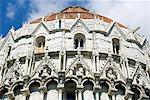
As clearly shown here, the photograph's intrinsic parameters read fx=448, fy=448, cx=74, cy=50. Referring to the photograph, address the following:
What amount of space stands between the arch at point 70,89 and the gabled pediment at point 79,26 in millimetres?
5764

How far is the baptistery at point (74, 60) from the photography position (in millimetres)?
32406

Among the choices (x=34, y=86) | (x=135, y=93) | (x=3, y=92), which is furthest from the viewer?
(x=3, y=92)

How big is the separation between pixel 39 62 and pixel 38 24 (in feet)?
15.1

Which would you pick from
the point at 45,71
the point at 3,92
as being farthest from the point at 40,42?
the point at 3,92

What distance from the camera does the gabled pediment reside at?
3672cm

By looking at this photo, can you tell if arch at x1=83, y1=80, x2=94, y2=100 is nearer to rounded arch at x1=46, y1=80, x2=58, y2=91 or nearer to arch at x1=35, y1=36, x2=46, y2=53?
rounded arch at x1=46, y1=80, x2=58, y2=91

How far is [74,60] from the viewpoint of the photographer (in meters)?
33.6

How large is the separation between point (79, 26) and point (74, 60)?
4.33 metres

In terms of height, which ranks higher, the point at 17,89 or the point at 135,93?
the point at 17,89

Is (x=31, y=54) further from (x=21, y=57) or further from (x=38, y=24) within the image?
(x=38, y=24)

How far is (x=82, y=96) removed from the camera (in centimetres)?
3178

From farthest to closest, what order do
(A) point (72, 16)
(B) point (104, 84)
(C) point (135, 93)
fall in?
(A) point (72, 16) → (C) point (135, 93) → (B) point (104, 84)

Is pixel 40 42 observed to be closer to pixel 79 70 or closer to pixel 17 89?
pixel 17 89

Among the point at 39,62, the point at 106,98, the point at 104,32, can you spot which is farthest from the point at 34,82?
the point at 104,32
